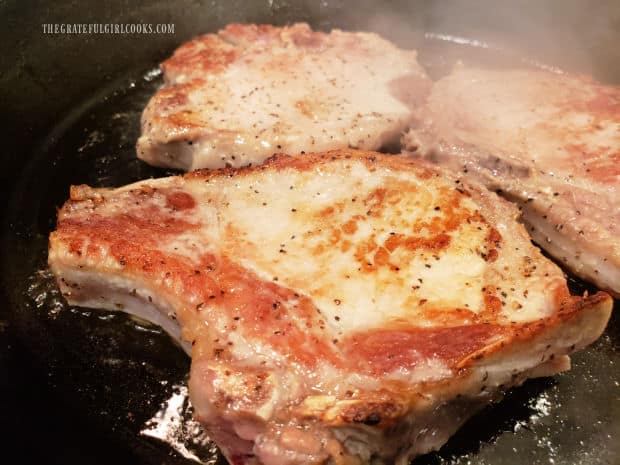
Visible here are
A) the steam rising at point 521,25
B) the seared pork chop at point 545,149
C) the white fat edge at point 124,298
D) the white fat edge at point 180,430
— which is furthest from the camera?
the steam rising at point 521,25

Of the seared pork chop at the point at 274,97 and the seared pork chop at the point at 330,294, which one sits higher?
the seared pork chop at the point at 274,97

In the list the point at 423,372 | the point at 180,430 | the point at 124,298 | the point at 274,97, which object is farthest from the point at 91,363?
the point at 274,97

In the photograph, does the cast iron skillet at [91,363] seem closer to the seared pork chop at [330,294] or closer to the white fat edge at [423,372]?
the seared pork chop at [330,294]

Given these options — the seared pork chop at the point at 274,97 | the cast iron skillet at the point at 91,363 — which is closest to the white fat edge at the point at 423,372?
the cast iron skillet at the point at 91,363

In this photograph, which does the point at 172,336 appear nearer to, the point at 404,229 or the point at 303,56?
the point at 404,229

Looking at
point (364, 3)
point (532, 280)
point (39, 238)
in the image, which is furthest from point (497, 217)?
point (364, 3)

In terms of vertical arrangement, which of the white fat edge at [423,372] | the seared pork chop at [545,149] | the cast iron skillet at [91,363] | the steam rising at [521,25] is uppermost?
the steam rising at [521,25]

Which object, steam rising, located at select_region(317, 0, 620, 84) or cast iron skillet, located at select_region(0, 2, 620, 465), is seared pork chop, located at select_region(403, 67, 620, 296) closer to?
cast iron skillet, located at select_region(0, 2, 620, 465)
